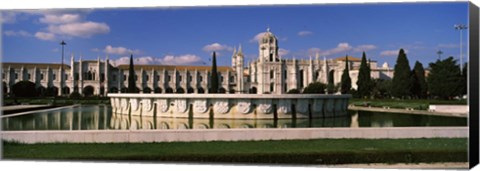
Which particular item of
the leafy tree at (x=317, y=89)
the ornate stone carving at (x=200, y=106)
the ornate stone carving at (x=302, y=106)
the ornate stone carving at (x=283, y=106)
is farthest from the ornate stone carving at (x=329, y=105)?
the leafy tree at (x=317, y=89)

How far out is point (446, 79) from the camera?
43.5 feet

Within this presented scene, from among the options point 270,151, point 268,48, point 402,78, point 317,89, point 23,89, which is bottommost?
point 270,151

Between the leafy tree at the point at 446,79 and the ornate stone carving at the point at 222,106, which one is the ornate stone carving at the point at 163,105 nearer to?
the ornate stone carving at the point at 222,106

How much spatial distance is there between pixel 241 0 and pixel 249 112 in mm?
4837

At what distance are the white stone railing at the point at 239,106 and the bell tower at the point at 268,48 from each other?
35840 mm

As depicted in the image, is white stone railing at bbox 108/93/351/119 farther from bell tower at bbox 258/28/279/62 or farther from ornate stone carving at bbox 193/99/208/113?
bell tower at bbox 258/28/279/62

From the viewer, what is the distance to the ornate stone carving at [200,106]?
13125 mm

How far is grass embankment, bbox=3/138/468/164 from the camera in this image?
773 cm

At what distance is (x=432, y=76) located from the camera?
50.1ft

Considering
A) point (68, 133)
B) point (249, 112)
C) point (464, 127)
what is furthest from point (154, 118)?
point (464, 127)

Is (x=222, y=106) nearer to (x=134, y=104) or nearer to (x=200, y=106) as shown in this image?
(x=200, y=106)

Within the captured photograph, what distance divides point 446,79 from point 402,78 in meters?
9.97

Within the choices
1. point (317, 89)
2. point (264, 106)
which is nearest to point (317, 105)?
point (264, 106)

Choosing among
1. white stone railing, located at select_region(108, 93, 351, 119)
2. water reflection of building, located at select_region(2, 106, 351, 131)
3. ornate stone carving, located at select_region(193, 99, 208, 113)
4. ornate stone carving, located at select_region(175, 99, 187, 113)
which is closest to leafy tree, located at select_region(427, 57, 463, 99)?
water reflection of building, located at select_region(2, 106, 351, 131)
